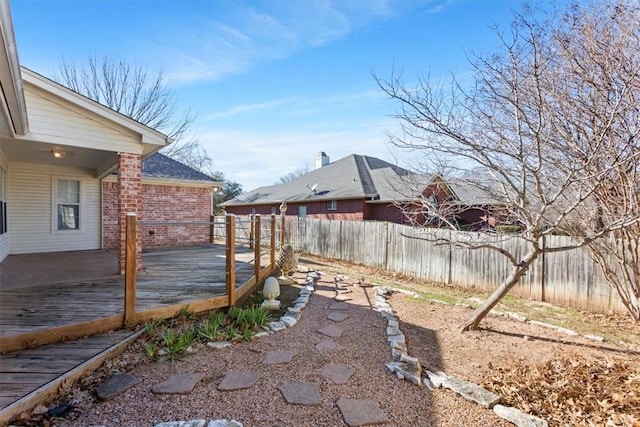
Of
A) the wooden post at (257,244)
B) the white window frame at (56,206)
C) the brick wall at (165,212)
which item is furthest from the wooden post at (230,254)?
the white window frame at (56,206)

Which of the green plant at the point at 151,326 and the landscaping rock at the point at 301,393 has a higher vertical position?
the green plant at the point at 151,326

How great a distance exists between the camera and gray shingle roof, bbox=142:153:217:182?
998 centimetres

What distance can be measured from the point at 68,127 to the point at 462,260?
864cm

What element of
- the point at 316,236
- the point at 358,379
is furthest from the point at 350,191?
the point at 358,379

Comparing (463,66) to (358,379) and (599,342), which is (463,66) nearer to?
(599,342)

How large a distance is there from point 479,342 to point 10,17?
5.43 meters

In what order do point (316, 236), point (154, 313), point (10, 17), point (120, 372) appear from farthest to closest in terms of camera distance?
point (316, 236) < point (154, 313) < point (120, 372) < point (10, 17)

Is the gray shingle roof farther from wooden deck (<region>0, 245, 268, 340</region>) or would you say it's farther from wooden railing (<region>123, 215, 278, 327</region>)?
wooden railing (<region>123, 215, 278, 327</region>)

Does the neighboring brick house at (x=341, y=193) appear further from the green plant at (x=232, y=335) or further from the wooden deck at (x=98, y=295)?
the green plant at (x=232, y=335)

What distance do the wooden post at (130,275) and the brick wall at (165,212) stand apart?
6.26 m

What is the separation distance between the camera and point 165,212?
1027 centimetres

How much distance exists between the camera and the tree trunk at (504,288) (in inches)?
168

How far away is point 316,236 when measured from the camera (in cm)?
1327

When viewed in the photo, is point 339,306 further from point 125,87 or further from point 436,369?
point 125,87
